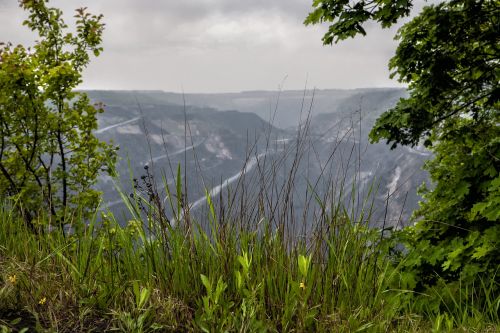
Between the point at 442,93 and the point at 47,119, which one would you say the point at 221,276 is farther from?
the point at 47,119

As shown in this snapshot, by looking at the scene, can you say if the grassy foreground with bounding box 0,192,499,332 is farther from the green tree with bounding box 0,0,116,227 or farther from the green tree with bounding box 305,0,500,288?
the green tree with bounding box 0,0,116,227

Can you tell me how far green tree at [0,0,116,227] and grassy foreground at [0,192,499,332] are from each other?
4.47 meters

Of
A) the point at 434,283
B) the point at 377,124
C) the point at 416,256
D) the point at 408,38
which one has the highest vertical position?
the point at 408,38

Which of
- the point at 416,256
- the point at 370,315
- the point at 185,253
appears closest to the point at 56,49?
the point at 416,256

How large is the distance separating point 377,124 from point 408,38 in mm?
1151

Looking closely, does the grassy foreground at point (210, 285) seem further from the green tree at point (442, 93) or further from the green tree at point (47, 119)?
the green tree at point (47, 119)

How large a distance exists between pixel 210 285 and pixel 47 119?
260 inches

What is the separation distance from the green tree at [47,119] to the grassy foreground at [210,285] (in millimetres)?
4468

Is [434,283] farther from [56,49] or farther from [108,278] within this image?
[56,49]

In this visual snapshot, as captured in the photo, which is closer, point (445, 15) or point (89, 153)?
point (445, 15)

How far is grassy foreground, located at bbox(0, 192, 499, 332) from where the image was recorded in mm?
2107

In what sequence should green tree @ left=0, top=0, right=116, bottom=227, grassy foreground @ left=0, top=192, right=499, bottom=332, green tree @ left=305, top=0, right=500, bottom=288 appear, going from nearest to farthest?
grassy foreground @ left=0, top=192, right=499, bottom=332
green tree @ left=305, top=0, right=500, bottom=288
green tree @ left=0, top=0, right=116, bottom=227

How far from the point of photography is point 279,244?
8.31 ft

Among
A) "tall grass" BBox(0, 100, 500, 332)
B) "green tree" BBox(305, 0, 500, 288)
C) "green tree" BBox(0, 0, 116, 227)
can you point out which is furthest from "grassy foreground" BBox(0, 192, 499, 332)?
"green tree" BBox(0, 0, 116, 227)
